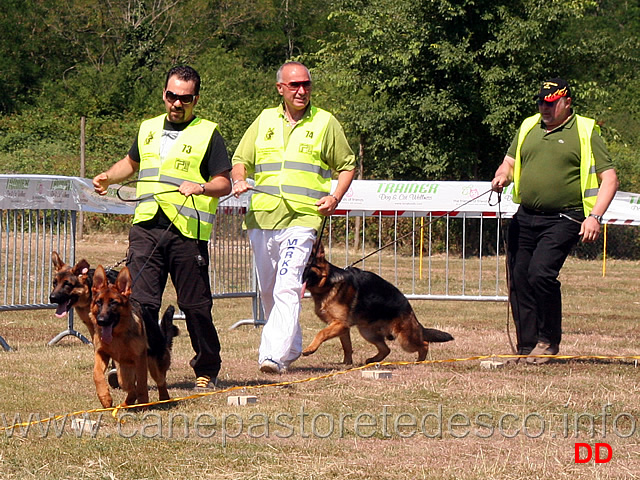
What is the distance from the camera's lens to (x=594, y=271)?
20.3 metres

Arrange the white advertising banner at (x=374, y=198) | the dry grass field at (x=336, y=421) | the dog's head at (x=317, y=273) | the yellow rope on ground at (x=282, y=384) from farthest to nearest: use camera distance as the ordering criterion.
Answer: the white advertising banner at (x=374, y=198) < the dog's head at (x=317, y=273) < the yellow rope on ground at (x=282, y=384) < the dry grass field at (x=336, y=421)

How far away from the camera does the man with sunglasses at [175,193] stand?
20.5 feet

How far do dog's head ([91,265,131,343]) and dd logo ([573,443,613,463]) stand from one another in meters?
2.62

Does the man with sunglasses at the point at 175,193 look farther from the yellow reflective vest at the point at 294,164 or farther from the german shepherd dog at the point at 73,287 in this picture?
the german shepherd dog at the point at 73,287

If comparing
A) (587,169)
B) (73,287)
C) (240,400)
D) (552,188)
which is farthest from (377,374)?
(73,287)

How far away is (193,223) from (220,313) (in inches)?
244

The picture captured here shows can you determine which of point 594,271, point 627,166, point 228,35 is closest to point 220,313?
point 594,271

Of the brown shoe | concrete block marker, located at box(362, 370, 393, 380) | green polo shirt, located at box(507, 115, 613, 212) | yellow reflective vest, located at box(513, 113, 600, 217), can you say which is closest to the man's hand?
yellow reflective vest, located at box(513, 113, 600, 217)

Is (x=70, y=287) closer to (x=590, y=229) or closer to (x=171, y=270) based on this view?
(x=171, y=270)

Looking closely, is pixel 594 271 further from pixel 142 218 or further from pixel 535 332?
pixel 142 218

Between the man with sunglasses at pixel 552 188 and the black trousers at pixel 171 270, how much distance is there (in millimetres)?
2497

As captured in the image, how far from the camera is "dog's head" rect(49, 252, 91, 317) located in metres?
7.71

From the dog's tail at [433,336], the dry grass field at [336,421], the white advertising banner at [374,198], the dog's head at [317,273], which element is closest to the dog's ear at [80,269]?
the dry grass field at [336,421]

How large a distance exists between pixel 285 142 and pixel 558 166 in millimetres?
2124
